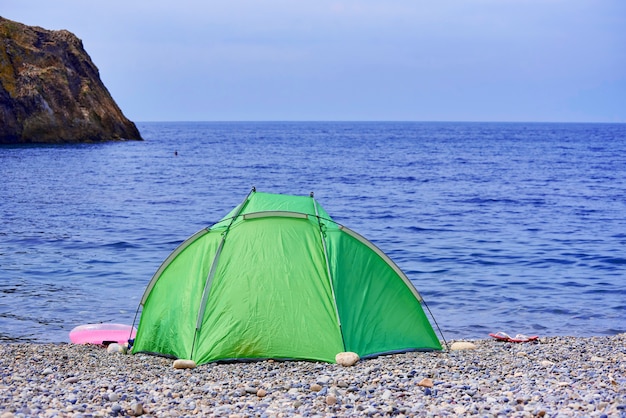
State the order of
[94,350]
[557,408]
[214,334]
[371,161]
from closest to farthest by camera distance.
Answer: [557,408] → [214,334] → [94,350] → [371,161]

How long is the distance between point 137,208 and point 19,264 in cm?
1103

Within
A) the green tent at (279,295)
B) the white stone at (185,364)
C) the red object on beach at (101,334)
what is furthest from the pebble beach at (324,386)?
the red object on beach at (101,334)

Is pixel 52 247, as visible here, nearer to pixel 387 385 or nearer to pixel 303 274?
pixel 303 274

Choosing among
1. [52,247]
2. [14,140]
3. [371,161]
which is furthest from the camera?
[14,140]

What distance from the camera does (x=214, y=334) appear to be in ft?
28.8

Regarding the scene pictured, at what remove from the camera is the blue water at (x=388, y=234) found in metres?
13.1

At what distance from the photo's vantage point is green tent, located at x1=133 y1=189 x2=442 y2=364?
8.73 m

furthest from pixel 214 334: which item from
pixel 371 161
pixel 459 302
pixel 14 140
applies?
pixel 14 140

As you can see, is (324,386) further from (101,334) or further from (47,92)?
(47,92)

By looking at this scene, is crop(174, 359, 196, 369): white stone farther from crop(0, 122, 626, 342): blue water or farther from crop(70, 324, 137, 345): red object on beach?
crop(0, 122, 626, 342): blue water

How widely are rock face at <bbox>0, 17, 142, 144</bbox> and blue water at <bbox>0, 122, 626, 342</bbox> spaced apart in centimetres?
2172

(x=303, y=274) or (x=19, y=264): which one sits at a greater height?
(x=303, y=274)

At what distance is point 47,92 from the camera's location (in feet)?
229

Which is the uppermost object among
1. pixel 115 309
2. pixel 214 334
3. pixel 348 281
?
pixel 348 281
